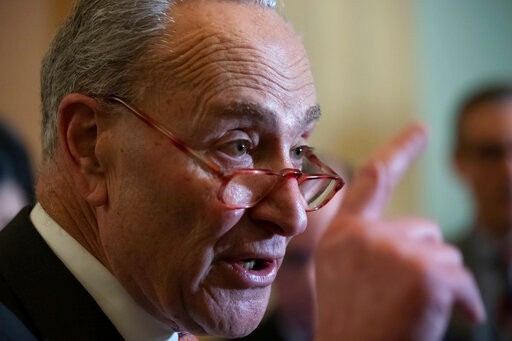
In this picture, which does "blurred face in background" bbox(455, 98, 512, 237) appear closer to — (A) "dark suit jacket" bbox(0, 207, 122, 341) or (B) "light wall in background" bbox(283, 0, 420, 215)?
(B) "light wall in background" bbox(283, 0, 420, 215)

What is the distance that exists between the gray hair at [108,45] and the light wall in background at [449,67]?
3181 millimetres

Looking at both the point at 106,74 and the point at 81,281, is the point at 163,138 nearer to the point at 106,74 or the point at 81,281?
the point at 106,74

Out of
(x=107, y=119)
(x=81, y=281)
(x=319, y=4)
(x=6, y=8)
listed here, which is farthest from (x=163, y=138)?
(x=319, y=4)

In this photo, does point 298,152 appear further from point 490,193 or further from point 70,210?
point 490,193

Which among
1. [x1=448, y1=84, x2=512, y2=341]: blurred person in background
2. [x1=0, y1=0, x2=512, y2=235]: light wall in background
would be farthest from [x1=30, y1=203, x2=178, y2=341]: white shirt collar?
[x1=0, y1=0, x2=512, y2=235]: light wall in background

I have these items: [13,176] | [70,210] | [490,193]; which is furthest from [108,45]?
[490,193]

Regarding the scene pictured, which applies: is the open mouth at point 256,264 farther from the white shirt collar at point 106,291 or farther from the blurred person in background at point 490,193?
the blurred person in background at point 490,193

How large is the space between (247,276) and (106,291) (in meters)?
0.19

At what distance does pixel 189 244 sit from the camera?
3.89 ft

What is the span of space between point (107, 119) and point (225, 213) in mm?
201

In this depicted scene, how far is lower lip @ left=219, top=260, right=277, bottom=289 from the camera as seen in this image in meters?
1.20

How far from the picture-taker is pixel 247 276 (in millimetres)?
1208

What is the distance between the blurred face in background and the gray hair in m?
2.31

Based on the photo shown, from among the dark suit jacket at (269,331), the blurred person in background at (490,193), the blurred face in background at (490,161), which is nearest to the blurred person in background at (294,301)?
the dark suit jacket at (269,331)
